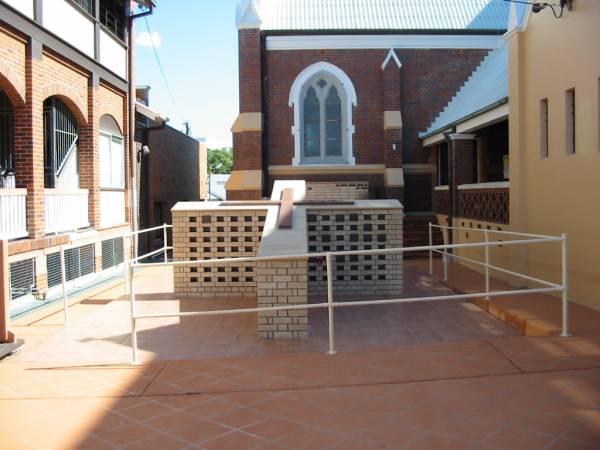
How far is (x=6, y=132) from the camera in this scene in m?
12.4

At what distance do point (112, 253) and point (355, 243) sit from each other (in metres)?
7.22

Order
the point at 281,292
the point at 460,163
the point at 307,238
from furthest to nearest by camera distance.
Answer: the point at 460,163
the point at 307,238
the point at 281,292

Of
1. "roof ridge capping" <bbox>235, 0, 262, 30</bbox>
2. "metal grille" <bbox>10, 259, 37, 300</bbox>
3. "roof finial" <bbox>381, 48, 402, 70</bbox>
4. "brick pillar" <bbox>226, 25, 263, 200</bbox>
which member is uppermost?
Result: "roof ridge capping" <bbox>235, 0, 262, 30</bbox>

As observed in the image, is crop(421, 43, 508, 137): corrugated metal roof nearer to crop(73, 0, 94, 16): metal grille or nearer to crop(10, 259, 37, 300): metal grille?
crop(73, 0, 94, 16): metal grille

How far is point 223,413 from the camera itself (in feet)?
15.7

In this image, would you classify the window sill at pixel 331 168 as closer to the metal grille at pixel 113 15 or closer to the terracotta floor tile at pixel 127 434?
the metal grille at pixel 113 15

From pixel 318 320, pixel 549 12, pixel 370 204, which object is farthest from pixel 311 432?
pixel 549 12

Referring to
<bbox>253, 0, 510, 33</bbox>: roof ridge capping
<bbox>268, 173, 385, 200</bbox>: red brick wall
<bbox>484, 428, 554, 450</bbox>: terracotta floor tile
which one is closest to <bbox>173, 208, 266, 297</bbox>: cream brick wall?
<bbox>484, 428, 554, 450</bbox>: terracotta floor tile

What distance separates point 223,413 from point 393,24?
730 inches

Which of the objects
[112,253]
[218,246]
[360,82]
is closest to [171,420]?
[218,246]

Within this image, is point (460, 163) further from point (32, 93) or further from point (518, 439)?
point (518, 439)

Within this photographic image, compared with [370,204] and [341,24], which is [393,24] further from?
[370,204]

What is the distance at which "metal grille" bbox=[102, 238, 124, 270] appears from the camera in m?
14.8

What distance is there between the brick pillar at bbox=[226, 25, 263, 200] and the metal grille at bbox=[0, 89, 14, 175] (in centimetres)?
829
